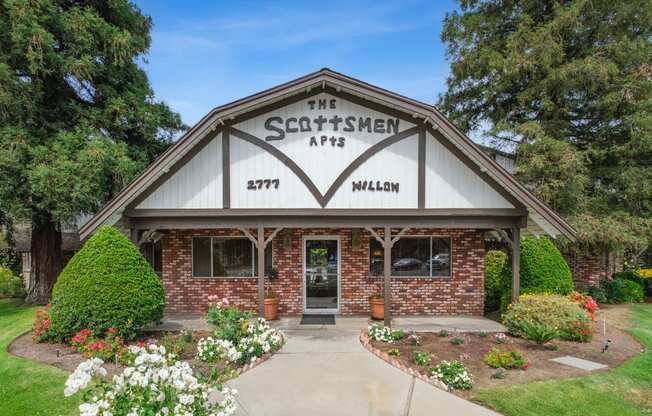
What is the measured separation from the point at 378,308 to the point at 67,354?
7523mm

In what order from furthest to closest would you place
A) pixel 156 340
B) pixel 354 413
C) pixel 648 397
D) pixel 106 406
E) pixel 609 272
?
1. pixel 609 272
2. pixel 156 340
3. pixel 648 397
4. pixel 354 413
5. pixel 106 406

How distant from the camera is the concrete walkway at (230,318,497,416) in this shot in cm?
562

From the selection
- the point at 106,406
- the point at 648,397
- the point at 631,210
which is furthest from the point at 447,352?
the point at 631,210

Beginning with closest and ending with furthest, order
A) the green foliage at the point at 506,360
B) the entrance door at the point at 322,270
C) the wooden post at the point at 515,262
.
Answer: the green foliage at the point at 506,360 < the wooden post at the point at 515,262 < the entrance door at the point at 322,270

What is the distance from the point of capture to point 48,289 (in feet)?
47.3

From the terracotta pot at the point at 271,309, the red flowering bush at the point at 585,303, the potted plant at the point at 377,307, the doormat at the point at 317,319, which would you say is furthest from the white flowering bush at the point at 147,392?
the red flowering bush at the point at 585,303

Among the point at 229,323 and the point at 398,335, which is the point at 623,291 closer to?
the point at 398,335

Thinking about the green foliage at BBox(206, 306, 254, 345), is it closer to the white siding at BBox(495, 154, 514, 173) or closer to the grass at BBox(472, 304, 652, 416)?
the grass at BBox(472, 304, 652, 416)

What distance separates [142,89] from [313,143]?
30.3 feet

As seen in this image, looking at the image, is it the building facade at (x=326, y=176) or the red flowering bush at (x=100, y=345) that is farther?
the building facade at (x=326, y=176)

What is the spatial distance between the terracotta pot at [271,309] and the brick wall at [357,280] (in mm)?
537

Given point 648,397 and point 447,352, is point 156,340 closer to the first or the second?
point 447,352

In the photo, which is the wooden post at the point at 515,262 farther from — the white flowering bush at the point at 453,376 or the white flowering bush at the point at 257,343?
the white flowering bush at the point at 257,343

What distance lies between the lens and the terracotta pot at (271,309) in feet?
36.2
